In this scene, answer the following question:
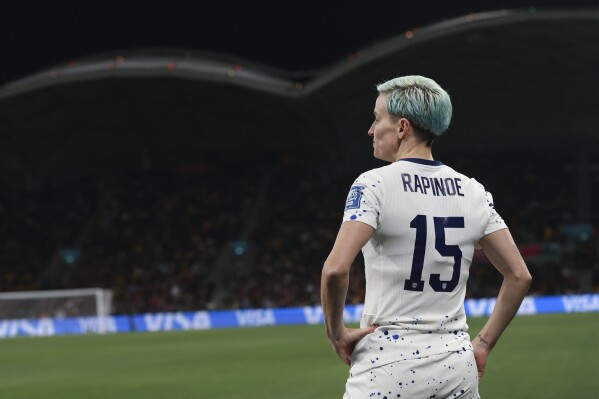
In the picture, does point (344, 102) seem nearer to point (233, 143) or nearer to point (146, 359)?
point (233, 143)

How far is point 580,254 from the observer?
37.6 meters

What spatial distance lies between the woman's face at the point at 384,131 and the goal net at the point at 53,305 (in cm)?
2986

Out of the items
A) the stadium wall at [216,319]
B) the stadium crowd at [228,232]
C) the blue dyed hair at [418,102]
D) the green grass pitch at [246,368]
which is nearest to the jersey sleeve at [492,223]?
the blue dyed hair at [418,102]

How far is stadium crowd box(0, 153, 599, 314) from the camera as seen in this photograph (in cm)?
3809

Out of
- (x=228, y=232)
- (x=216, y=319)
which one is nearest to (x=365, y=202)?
(x=216, y=319)

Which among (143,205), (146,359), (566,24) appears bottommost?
(146,359)

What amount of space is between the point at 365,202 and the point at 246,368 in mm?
12112

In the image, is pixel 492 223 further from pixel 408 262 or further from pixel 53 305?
pixel 53 305

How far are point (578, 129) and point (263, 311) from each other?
736 inches

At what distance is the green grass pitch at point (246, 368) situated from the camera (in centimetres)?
1177

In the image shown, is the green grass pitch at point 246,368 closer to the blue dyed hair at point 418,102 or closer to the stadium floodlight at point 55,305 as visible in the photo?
the blue dyed hair at point 418,102

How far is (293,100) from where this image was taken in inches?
1635

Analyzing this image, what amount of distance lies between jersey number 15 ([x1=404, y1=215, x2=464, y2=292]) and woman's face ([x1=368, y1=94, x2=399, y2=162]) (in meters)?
0.31

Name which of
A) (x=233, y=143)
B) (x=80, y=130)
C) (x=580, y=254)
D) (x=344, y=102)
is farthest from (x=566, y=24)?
(x=80, y=130)
